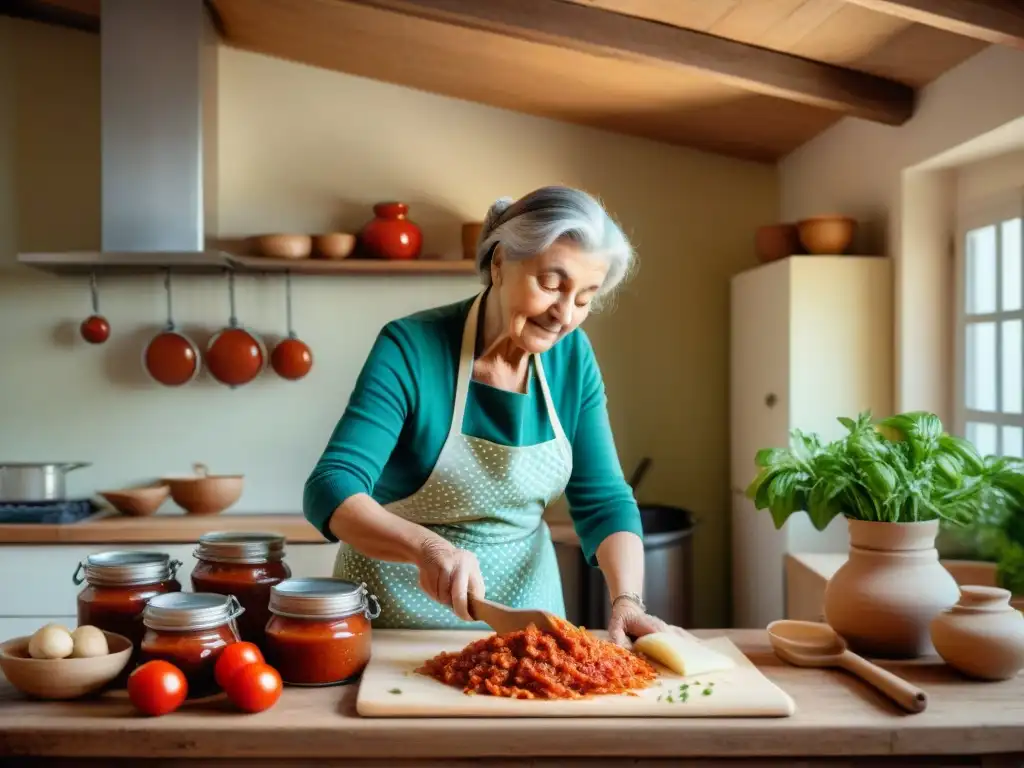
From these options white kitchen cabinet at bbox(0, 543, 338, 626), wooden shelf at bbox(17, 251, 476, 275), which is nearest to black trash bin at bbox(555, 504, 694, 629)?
wooden shelf at bbox(17, 251, 476, 275)

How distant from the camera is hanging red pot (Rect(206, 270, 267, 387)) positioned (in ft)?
11.6

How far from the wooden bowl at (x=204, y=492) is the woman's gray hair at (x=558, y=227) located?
81.8 inches

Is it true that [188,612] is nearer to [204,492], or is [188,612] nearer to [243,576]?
[243,576]

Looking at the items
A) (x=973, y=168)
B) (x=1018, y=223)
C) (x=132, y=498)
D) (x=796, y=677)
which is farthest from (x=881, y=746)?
(x=132, y=498)

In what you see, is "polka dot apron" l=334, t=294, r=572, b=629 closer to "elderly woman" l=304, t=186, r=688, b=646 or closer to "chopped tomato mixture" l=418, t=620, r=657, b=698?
"elderly woman" l=304, t=186, r=688, b=646

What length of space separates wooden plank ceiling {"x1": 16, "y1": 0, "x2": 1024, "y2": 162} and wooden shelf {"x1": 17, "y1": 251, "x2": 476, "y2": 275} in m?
0.64

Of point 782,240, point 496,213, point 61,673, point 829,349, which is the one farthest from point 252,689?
point 782,240

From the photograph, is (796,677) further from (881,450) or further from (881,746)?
(881,450)

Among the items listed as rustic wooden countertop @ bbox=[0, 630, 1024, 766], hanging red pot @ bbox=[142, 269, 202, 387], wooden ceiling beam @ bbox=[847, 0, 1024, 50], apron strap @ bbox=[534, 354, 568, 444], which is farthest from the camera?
hanging red pot @ bbox=[142, 269, 202, 387]

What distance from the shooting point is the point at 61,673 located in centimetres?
129

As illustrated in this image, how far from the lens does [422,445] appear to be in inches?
68.9

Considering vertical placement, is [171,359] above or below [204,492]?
above

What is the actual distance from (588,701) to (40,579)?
242 centimetres

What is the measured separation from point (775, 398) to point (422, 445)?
1.67m
